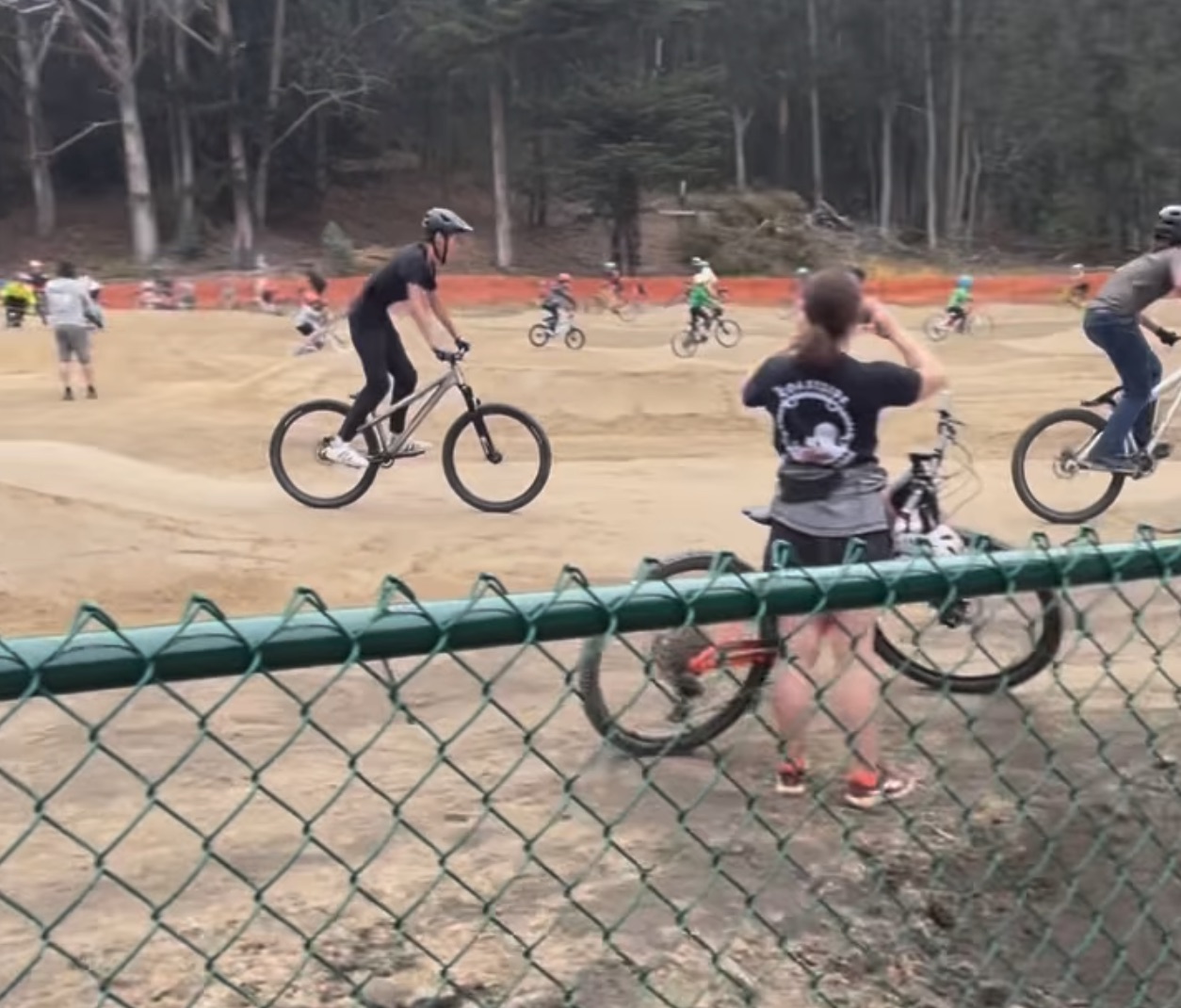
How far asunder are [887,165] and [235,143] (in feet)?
84.7

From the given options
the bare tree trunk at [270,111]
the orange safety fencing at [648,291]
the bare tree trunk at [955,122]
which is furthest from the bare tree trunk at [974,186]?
the bare tree trunk at [270,111]

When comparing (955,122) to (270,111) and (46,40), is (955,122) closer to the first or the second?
(270,111)

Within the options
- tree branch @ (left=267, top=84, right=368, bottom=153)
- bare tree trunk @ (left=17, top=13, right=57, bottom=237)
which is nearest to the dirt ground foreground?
tree branch @ (left=267, top=84, right=368, bottom=153)

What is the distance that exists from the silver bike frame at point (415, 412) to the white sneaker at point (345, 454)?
0.13m

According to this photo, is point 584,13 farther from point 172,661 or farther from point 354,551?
point 172,661

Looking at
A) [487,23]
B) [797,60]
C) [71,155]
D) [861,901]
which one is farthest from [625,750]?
[797,60]

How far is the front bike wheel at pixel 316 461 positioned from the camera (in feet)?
32.6

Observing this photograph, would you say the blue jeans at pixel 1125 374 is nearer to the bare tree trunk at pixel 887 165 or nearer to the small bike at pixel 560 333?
the small bike at pixel 560 333

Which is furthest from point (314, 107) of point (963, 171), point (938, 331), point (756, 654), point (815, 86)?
point (756, 654)

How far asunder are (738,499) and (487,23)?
143 feet

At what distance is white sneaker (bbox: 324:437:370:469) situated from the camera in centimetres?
991

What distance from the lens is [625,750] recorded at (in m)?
4.99

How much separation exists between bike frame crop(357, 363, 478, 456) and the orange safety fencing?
26.7 m

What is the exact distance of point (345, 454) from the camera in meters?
9.93
